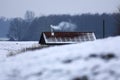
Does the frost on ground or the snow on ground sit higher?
the frost on ground

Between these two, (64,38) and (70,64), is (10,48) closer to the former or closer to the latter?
(64,38)

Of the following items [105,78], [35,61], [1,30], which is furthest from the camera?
[1,30]

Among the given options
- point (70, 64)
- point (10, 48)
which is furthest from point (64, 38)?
point (70, 64)

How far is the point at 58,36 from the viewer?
5128 cm

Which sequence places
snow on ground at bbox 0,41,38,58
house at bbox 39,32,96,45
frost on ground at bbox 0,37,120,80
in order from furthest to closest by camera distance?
1. house at bbox 39,32,96,45
2. snow on ground at bbox 0,41,38,58
3. frost on ground at bbox 0,37,120,80

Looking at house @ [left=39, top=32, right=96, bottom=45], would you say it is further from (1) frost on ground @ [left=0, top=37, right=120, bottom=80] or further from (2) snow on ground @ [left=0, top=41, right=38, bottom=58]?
(1) frost on ground @ [left=0, top=37, right=120, bottom=80]

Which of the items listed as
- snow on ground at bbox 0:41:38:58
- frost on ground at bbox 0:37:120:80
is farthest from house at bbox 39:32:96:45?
frost on ground at bbox 0:37:120:80

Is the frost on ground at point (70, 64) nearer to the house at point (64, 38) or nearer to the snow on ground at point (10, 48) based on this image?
the snow on ground at point (10, 48)

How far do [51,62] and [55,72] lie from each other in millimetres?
416

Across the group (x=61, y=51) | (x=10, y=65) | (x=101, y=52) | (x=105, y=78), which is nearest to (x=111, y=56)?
(x=101, y=52)

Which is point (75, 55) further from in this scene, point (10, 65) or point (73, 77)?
point (10, 65)

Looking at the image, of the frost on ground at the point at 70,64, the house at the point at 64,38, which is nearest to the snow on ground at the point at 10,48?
the house at the point at 64,38

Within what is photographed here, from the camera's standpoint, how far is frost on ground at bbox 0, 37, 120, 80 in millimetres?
6437

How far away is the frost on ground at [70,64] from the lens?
6437 millimetres
